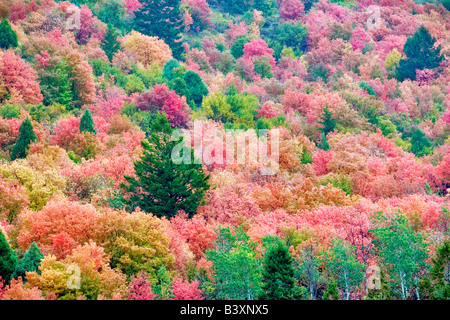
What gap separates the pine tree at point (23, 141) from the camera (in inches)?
1512

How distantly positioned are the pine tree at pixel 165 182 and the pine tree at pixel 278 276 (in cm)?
1050

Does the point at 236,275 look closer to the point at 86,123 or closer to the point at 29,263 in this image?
the point at 29,263

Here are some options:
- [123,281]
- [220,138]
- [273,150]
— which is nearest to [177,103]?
[220,138]

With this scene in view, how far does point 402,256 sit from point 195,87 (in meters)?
34.3

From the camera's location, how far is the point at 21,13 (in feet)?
193

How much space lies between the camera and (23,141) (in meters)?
38.5

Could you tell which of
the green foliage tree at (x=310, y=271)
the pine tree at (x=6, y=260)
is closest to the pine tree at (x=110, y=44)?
the pine tree at (x=6, y=260)

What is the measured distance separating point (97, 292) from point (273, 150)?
23072mm

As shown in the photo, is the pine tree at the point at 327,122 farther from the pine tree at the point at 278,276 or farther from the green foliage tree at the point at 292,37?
the pine tree at the point at 278,276

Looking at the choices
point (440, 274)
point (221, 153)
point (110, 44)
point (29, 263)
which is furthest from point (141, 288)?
point (110, 44)

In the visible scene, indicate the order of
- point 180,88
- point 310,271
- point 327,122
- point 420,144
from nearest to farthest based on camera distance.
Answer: point 310,271
point 420,144
point 327,122
point 180,88

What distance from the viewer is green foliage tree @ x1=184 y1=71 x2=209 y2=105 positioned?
5585 centimetres

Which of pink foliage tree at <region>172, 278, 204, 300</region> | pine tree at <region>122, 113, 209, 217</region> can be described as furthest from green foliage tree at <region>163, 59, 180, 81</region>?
pink foliage tree at <region>172, 278, 204, 300</region>

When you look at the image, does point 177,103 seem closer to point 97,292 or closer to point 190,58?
point 190,58
